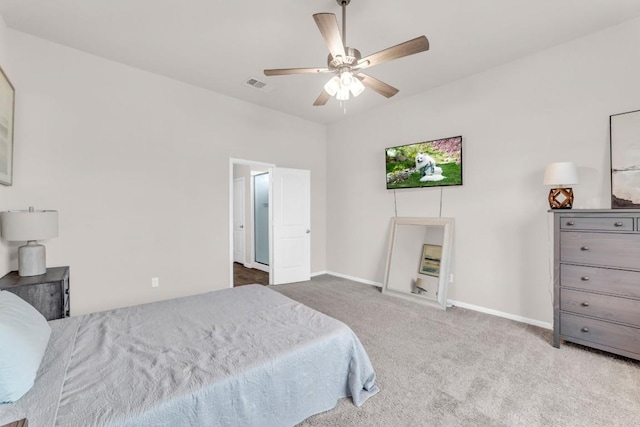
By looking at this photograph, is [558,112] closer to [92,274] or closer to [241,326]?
[241,326]

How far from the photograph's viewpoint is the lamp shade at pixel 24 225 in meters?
2.42

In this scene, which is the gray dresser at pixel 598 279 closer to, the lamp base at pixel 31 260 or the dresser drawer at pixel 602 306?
the dresser drawer at pixel 602 306

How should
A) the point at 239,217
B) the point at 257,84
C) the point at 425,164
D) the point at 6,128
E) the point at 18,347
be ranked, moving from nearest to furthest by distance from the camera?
the point at 18,347, the point at 6,128, the point at 257,84, the point at 425,164, the point at 239,217

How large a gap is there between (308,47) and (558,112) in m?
2.73

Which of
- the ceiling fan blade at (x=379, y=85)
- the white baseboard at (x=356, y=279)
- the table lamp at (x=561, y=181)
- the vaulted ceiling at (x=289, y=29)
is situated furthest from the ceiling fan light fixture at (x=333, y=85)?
the white baseboard at (x=356, y=279)

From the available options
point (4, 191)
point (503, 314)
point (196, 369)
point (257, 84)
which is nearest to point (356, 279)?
point (503, 314)

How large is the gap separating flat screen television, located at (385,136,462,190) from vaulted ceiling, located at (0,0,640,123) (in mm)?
901

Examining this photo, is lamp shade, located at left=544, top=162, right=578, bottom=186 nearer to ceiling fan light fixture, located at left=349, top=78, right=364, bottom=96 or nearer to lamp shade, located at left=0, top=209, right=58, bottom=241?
ceiling fan light fixture, located at left=349, top=78, right=364, bottom=96

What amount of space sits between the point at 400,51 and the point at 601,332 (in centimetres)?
284

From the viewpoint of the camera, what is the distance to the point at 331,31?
1.94 meters

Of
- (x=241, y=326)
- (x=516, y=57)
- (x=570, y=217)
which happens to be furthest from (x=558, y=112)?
(x=241, y=326)

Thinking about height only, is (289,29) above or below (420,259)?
above

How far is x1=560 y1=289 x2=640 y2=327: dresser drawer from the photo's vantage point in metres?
2.32

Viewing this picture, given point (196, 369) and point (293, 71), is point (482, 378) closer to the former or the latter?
point (196, 369)
